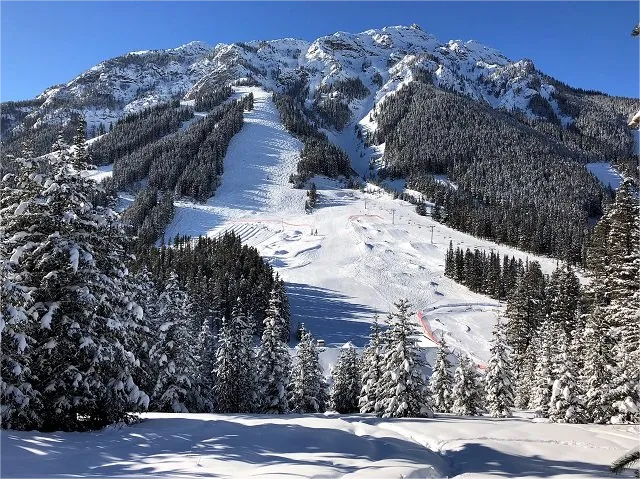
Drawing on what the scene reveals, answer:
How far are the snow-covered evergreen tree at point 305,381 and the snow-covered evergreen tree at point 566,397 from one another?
19058 millimetres

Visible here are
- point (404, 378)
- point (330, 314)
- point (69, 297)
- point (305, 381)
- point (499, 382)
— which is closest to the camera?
point (69, 297)

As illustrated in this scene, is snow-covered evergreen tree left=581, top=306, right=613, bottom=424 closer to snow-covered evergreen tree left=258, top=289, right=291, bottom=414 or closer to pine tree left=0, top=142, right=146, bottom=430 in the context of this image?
snow-covered evergreen tree left=258, top=289, right=291, bottom=414

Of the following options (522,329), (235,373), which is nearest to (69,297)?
(235,373)

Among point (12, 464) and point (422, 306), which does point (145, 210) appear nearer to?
point (422, 306)

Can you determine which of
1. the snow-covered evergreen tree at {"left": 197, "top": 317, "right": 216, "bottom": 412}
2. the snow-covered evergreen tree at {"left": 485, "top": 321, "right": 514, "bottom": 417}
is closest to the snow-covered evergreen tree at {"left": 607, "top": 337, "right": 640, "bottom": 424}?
the snow-covered evergreen tree at {"left": 485, "top": 321, "right": 514, "bottom": 417}

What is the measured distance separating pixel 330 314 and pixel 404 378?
2647 inches

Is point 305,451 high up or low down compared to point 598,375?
up

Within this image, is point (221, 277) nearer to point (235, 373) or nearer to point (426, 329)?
point (426, 329)

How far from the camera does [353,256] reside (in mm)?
126812

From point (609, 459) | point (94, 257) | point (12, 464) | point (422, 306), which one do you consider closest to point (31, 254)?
point (94, 257)

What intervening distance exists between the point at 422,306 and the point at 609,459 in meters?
86.2

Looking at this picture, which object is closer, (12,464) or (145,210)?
(12,464)

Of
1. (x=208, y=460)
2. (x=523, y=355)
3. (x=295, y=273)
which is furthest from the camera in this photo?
(x=295, y=273)

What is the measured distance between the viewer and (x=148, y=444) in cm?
1159
